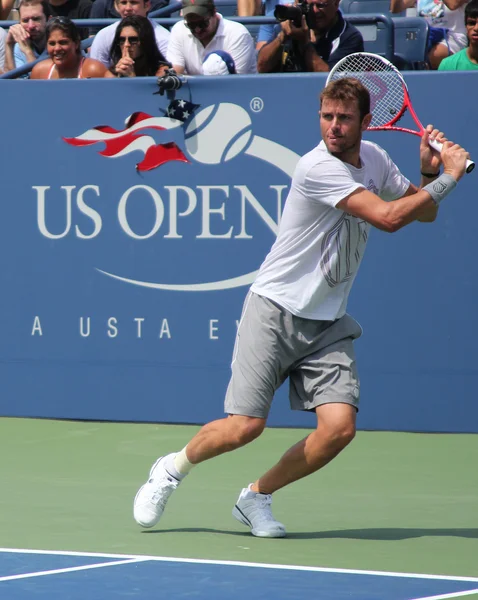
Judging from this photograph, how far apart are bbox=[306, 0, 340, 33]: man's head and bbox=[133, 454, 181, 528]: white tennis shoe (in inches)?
152

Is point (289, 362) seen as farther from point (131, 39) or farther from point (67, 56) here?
point (67, 56)

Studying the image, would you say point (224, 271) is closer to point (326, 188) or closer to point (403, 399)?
point (403, 399)

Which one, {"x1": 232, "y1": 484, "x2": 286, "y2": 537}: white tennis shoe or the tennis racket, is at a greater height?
the tennis racket

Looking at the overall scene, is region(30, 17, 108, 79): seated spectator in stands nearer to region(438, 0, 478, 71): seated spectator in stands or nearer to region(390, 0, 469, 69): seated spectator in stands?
region(438, 0, 478, 71): seated spectator in stands

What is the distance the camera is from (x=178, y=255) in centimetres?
786

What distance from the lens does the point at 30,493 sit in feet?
19.6

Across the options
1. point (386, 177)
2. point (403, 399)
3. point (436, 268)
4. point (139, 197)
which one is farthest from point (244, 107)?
point (386, 177)

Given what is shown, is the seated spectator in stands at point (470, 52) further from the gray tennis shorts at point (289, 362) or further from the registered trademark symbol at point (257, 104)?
the gray tennis shorts at point (289, 362)

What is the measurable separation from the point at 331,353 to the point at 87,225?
10.8ft

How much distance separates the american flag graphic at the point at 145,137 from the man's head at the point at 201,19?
35.6 inches

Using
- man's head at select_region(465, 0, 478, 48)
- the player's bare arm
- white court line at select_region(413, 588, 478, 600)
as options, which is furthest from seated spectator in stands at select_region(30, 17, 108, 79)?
white court line at select_region(413, 588, 478, 600)

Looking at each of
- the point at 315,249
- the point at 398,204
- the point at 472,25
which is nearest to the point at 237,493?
the point at 315,249

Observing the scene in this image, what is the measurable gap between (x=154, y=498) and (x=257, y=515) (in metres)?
0.43

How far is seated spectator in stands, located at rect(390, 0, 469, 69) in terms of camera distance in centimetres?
945
